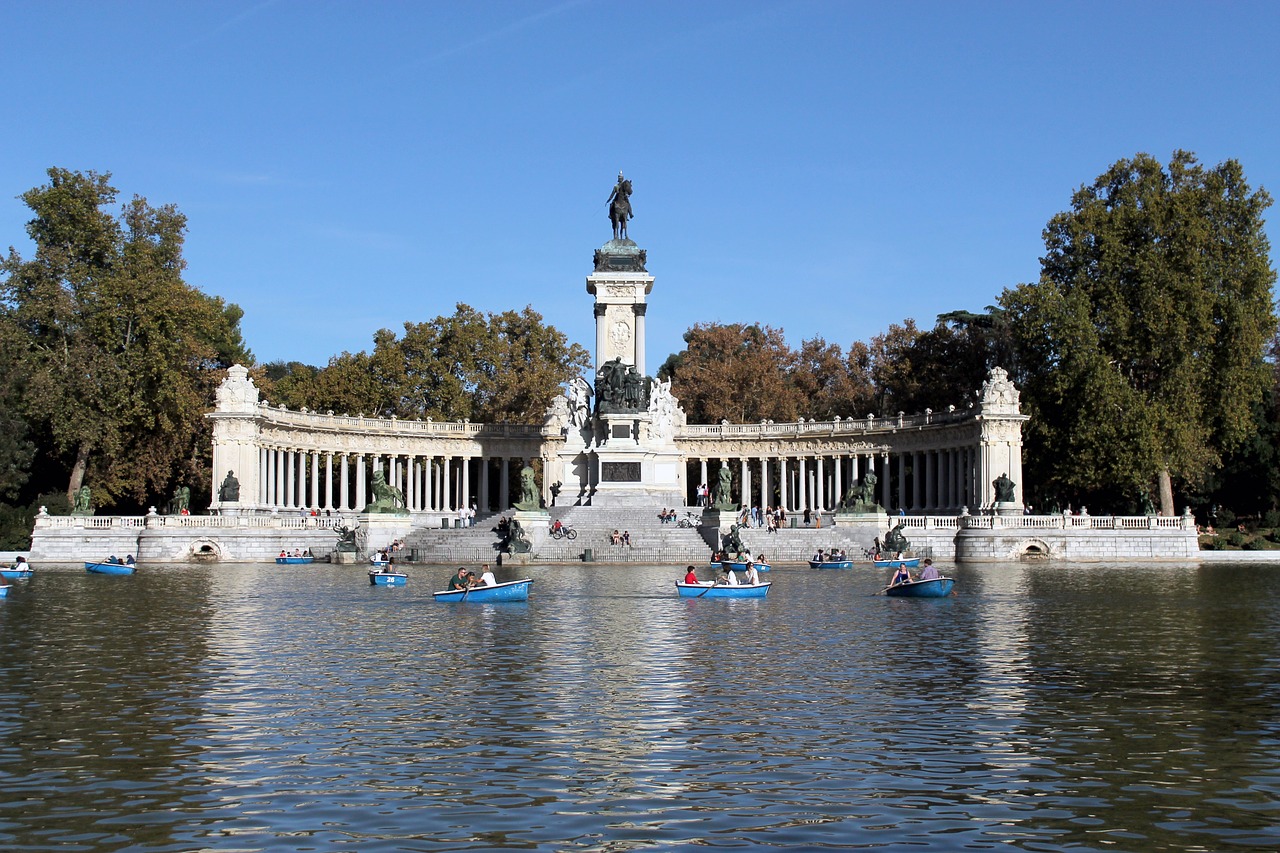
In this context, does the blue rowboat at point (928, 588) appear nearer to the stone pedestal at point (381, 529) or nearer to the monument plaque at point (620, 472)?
the stone pedestal at point (381, 529)

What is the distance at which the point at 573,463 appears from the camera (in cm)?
7956

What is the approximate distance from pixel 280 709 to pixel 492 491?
284 feet

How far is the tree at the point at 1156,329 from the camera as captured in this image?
69625mm

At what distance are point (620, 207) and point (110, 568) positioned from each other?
1597 inches

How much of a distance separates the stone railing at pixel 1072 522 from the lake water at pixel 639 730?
31022 mm

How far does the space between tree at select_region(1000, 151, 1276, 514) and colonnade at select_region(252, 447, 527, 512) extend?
37.1m

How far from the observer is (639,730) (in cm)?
1742

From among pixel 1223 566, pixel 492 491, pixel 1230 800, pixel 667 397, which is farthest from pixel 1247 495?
pixel 1230 800

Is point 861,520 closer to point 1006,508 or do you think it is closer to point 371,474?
point 1006,508

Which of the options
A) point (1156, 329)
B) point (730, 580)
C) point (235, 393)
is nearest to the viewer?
point (730, 580)

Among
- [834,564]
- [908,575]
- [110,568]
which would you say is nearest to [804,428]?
[834,564]

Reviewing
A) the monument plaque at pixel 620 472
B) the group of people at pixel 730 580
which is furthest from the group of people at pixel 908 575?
the monument plaque at pixel 620 472

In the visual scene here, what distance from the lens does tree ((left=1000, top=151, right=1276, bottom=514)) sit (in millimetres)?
69625

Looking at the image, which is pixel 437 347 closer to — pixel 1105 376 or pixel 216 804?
pixel 1105 376
